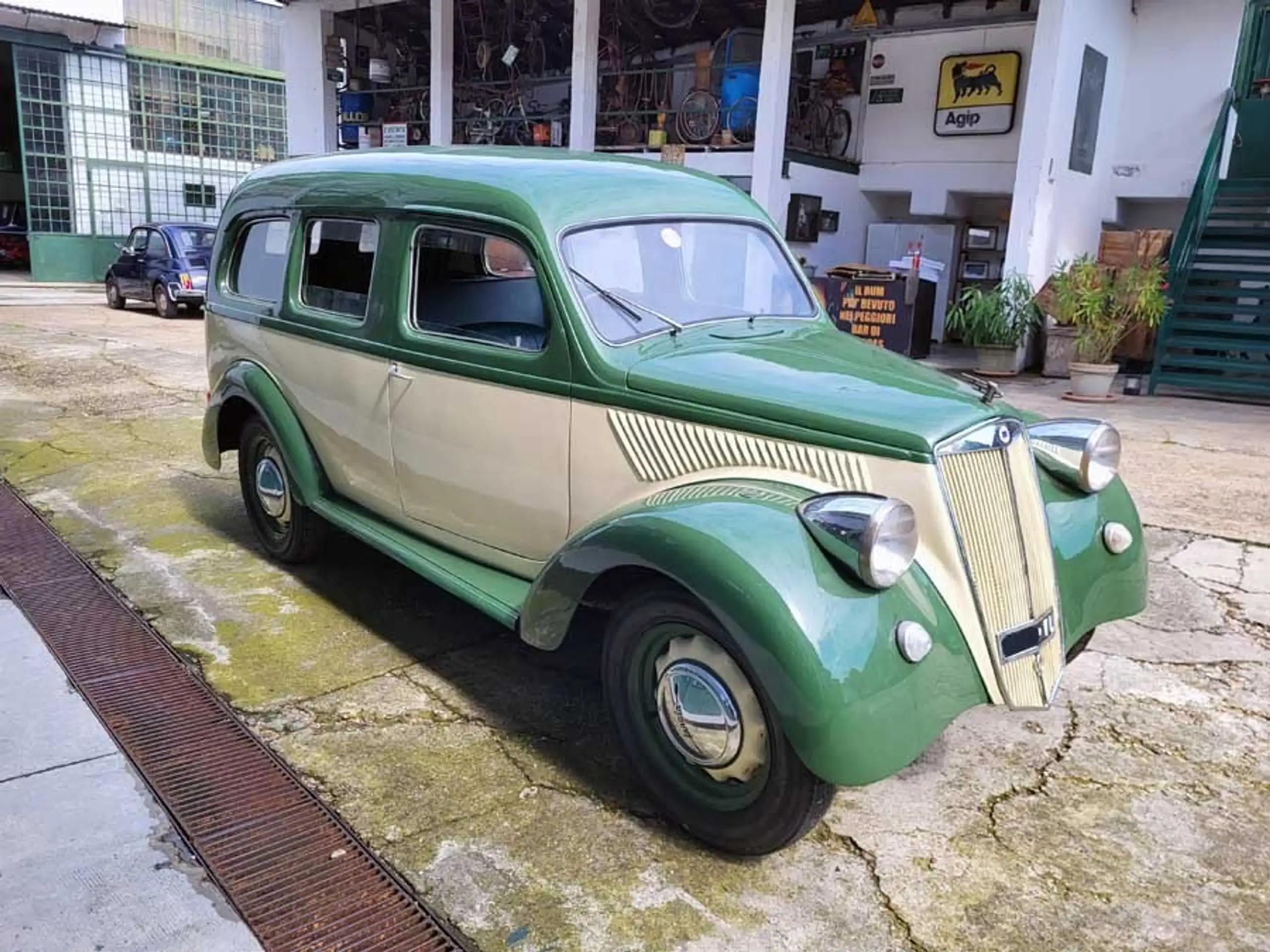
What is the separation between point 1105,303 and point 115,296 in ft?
49.3

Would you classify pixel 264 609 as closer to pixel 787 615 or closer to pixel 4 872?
pixel 4 872

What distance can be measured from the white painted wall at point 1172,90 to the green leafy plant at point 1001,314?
9.52 feet

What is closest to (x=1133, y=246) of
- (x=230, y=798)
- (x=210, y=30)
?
(x=230, y=798)

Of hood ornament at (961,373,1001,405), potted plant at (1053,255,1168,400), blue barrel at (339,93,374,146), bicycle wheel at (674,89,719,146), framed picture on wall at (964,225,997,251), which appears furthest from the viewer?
blue barrel at (339,93,374,146)

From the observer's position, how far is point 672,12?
14.2 metres

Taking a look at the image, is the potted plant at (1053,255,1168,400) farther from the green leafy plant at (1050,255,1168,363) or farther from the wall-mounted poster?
the wall-mounted poster

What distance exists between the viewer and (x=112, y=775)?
2.87m

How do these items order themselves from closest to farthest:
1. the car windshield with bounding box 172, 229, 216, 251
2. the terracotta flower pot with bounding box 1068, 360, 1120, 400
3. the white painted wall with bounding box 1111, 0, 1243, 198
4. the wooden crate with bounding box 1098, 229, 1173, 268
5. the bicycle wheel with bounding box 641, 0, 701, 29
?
the terracotta flower pot with bounding box 1068, 360, 1120, 400
the wooden crate with bounding box 1098, 229, 1173, 268
the white painted wall with bounding box 1111, 0, 1243, 198
the bicycle wheel with bounding box 641, 0, 701, 29
the car windshield with bounding box 172, 229, 216, 251

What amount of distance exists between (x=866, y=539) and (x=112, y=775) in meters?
2.24

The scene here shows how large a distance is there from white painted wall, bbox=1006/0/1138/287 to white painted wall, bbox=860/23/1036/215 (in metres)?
0.96

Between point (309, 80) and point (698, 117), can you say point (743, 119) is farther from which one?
point (309, 80)

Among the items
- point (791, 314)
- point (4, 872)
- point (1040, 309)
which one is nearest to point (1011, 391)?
point (1040, 309)

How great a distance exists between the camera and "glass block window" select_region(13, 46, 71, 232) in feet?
66.6

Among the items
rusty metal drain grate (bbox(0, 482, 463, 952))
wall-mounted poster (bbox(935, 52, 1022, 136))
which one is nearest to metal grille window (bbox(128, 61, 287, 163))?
wall-mounted poster (bbox(935, 52, 1022, 136))
